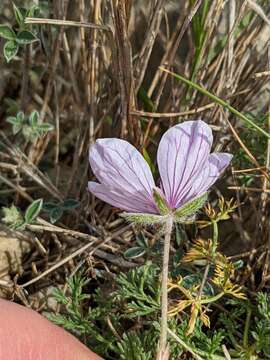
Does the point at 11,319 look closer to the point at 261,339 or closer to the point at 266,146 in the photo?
the point at 261,339

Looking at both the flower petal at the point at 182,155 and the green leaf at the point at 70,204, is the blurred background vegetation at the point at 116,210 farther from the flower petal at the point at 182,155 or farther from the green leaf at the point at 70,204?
the flower petal at the point at 182,155

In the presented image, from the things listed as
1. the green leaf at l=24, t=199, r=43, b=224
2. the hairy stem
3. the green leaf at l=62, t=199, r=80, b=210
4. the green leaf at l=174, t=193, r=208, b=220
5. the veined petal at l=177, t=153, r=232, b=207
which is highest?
the veined petal at l=177, t=153, r=232, b=207

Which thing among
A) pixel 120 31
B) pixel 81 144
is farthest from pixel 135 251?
pixel 120 31

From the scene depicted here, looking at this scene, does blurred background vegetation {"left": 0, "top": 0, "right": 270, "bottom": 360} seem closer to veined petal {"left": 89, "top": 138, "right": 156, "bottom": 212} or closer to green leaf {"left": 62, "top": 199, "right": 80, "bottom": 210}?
green leaf {"left": 62, "top": 199, "right": 80, "bottom": 210}

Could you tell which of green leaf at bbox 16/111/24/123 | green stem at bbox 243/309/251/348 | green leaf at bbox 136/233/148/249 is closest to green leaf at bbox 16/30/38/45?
green leaf at bbox 16/111/24/123

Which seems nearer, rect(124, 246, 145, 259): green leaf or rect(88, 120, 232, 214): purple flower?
rect(88, 120, 232, 214): purple flower

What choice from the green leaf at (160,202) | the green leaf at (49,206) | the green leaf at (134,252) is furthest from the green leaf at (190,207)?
the green leaf at (49,206)

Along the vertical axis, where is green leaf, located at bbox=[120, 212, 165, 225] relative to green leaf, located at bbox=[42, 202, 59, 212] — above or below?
above
